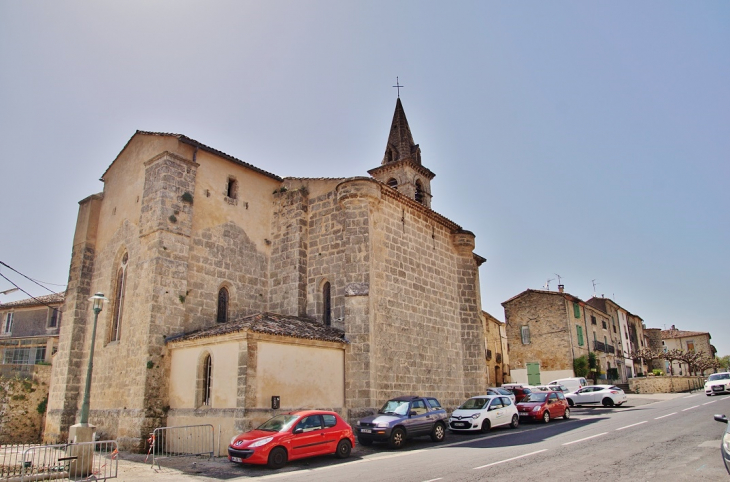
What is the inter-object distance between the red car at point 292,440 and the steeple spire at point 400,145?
18.3 metres

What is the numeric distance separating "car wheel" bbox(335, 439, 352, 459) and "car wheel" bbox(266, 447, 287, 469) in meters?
1.58

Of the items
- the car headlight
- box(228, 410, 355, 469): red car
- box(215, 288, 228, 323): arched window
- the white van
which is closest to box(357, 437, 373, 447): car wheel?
box(228, 410, 355, 469): red car

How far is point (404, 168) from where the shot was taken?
90.5ft

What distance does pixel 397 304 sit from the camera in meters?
18.7

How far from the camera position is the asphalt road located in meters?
8.77

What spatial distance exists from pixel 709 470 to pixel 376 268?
11.3 m

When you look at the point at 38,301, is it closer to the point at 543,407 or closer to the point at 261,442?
the point at 261,442

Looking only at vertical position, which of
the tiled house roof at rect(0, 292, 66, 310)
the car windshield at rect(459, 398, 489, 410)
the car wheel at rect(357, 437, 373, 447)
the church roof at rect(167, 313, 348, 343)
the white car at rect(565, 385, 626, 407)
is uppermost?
the tiled house roof at rect(0, 292, 66, 310)

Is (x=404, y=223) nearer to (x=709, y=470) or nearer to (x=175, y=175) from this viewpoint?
(x=175, y=175)

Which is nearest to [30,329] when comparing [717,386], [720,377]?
[717,386]

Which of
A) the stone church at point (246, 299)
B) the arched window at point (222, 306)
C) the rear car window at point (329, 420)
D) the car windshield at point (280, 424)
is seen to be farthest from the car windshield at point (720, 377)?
the car windshield at point (280, 424)

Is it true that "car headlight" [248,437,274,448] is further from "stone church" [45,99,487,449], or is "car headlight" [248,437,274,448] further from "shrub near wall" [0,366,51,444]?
"shrub near wall" [0,366,51,444]

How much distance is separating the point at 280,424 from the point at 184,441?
4.36 metres

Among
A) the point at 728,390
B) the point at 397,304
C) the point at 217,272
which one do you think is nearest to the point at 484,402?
the point at 397,304
